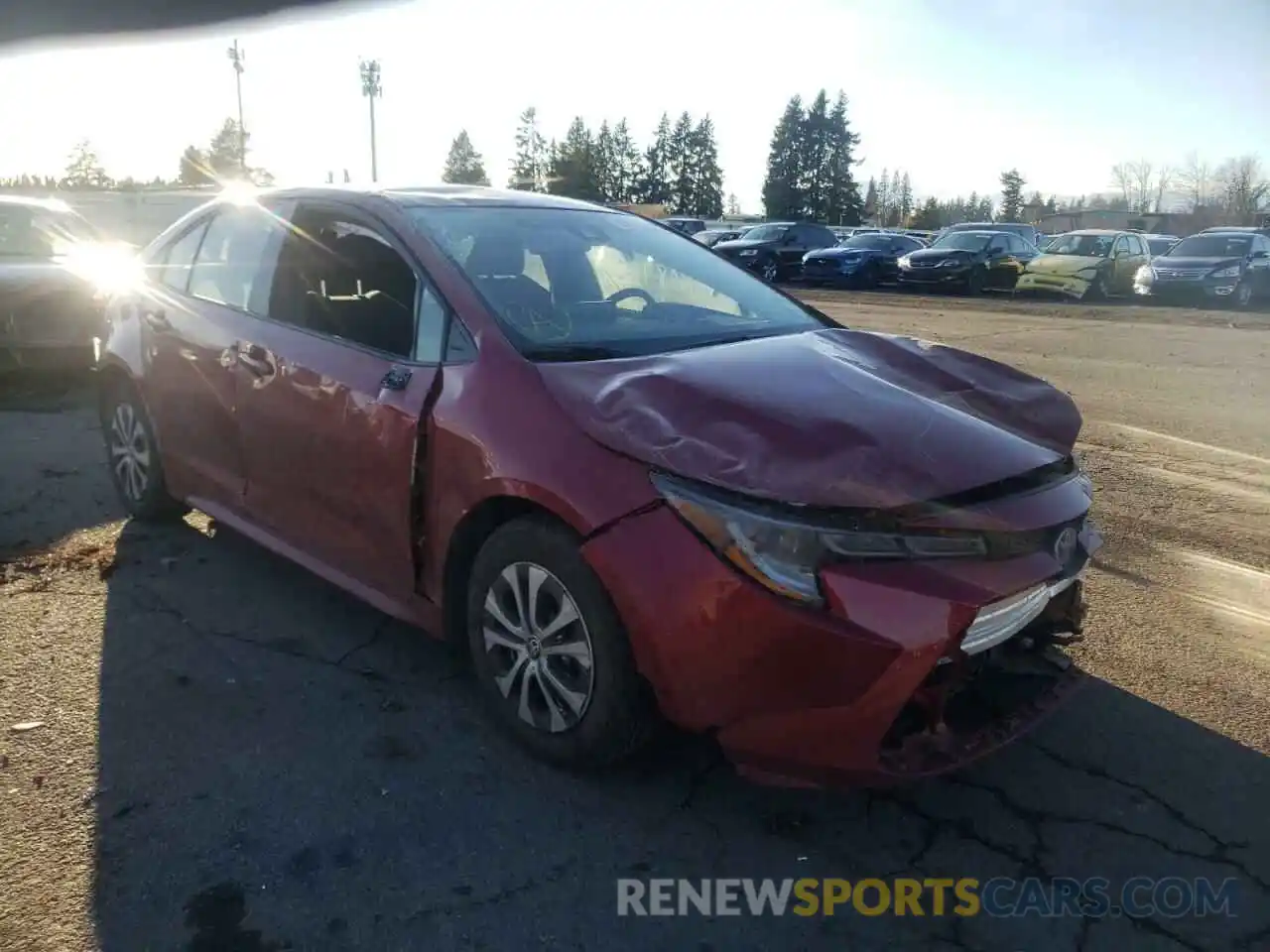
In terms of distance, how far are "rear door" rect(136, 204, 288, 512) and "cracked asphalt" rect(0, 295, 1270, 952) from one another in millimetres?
506

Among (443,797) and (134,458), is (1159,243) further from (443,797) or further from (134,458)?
(443,797)

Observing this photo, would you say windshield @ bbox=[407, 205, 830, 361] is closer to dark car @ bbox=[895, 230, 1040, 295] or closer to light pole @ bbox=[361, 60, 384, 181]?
dark car @ bbox=[895, 230, 1040, 295]

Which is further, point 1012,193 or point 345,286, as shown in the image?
point 1012,193

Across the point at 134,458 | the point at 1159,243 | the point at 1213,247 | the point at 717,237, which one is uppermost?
the point at 717,237

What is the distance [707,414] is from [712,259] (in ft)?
5.88

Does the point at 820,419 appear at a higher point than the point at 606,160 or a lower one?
lower

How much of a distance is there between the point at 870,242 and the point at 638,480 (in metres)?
27.3

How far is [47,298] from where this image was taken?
8.34m

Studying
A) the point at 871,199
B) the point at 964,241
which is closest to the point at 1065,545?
the point at 964,241

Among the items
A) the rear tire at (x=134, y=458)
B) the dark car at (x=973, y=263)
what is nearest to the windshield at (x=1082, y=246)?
the dark car at (x=973, y=263)

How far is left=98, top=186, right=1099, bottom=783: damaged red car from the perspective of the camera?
251cm

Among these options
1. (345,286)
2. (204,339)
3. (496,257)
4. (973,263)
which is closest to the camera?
(496,257)

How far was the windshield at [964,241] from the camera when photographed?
25.3 metres

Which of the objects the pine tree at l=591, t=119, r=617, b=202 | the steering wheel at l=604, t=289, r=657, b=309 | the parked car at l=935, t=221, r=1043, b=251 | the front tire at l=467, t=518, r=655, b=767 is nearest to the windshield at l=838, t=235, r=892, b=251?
the parked car at l=935, t=221, r=1043, b=251
